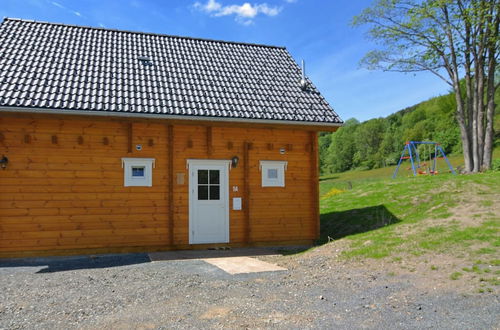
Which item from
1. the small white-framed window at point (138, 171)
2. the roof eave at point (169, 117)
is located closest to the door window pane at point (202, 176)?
the small white-framed window at point (138, 171)

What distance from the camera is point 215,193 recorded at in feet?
32.5

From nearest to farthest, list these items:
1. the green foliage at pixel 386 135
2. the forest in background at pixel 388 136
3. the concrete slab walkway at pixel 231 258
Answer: the concrete slab walkway at pixel 231 258, the forest in background at pixel 388 136, the green foliage at pixel 386 135

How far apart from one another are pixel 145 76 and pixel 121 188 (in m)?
3.07

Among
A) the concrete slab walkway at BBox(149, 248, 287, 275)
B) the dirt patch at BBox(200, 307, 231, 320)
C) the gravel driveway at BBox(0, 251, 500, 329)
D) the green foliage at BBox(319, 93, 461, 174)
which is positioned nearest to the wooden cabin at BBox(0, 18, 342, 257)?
the concrete slab walkway at BBox(149, 248, 287, 275)

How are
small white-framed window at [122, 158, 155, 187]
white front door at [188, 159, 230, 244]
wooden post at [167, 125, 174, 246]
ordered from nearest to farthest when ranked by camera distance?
1. small white-framed window at [122, 158, 155, 187]
2. wooden post at [167, 125, 174, 246]
3. white front door at [188, 159, 230, 244]

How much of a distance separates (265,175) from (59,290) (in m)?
5.59

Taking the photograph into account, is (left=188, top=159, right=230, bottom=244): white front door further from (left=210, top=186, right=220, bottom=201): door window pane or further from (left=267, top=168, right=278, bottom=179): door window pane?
(left=267, top=168, right=278, bottom=179): door window pane

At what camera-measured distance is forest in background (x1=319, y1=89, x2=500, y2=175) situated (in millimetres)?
55406

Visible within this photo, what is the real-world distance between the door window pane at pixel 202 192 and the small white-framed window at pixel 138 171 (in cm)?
116

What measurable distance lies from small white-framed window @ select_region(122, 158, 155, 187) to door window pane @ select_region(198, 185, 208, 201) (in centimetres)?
116

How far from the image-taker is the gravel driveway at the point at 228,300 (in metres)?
4.31

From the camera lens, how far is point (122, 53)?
442 inches

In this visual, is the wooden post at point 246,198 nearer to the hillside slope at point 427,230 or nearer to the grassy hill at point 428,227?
the hillside slope at point 427,230

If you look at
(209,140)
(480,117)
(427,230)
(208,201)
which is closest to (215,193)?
(208,201)
